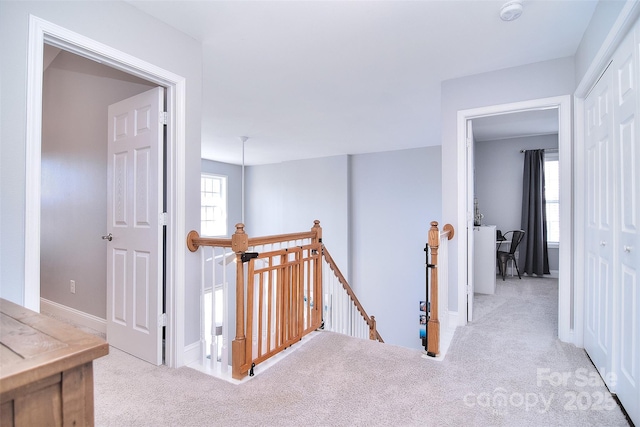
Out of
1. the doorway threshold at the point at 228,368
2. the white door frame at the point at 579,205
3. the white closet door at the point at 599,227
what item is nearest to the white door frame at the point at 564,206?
the white door frame at the point at 579,205

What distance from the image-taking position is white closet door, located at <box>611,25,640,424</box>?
1.51m

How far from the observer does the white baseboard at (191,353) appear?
90.7 inches

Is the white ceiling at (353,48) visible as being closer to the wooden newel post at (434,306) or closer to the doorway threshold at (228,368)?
the wooden newel post at (434,306)

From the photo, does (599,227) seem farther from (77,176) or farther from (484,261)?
(77,176)

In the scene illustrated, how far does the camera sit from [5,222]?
1448 millimetres

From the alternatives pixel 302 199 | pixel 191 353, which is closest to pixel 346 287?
pixel 191 353

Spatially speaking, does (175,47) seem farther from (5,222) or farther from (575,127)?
(575,127)

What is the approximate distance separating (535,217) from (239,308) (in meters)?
4.97

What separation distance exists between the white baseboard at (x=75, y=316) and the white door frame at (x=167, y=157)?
1.06 meters

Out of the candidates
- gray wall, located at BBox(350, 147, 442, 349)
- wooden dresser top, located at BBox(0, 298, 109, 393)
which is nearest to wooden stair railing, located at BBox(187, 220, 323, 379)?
wooden dresser top, located at BBox(0, 298, 109, 393)

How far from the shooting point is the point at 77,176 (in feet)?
9.96

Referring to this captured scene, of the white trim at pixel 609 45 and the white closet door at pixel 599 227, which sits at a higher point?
the white trim at pixel 609 45

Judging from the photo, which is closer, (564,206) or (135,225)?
(135,225)

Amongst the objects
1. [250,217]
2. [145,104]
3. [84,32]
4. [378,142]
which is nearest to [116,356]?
[145,104]
